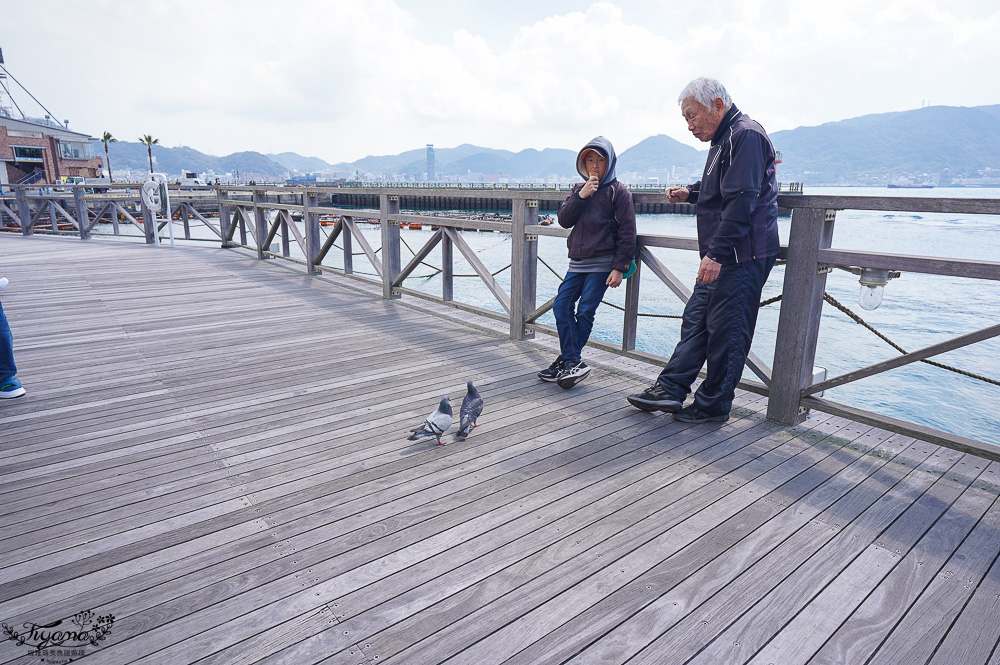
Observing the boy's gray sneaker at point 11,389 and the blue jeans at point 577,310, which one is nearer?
the boy's gray sneaker at point 11,389

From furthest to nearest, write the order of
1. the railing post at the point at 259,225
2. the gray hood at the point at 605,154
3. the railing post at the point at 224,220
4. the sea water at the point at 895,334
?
the sea water at the point at 895,334, the railing post at the point at 224,220, the railing post at the point at 259,225, the gray hood at the point at 605,154

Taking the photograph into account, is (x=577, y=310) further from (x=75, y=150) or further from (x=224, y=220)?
(x=75, y=150)

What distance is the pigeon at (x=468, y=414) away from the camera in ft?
10.4

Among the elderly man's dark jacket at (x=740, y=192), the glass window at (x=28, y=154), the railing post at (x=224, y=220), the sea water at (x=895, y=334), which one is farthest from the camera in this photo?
the glass window at (x=28, y=154)

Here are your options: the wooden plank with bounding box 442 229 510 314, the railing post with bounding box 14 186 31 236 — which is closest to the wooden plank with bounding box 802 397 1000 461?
the wooden plank with bounding box 442 229 510 314

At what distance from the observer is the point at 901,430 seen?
3104mm

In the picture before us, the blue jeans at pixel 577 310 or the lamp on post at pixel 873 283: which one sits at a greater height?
the lamp on post at pixel 873 283

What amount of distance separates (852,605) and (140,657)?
2.35m

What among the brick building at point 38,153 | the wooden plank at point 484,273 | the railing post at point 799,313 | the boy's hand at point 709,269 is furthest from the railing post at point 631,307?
the brick building at point 38,153

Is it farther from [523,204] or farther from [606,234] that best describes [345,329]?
[606,234]

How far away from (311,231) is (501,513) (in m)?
7.56

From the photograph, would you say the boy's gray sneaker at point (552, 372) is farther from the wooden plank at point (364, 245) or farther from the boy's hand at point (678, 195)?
the wooden plank at point (364, 245)

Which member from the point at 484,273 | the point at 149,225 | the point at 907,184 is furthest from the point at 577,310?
the point at 907,184

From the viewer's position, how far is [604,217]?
4.00 metres
